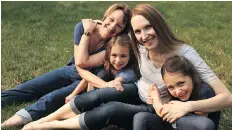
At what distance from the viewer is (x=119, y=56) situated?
12.9 ft

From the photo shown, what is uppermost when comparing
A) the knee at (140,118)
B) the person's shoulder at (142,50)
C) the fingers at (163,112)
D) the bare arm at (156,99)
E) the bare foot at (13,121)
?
the person's shoulder at (142,50)

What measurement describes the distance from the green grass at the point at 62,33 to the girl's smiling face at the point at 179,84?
34.4 inches

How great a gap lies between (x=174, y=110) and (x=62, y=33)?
4.57m

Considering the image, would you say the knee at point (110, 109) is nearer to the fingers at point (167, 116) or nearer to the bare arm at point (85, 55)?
the fingers at point (167, 116)

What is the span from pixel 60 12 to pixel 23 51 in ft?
8.40

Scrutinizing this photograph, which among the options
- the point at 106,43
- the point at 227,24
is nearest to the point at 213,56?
the point at 227,24

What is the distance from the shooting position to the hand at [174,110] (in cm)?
329

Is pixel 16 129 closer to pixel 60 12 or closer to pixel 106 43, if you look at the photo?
pixel 106 43

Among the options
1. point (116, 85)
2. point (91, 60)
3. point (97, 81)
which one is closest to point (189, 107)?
point (116, 85)

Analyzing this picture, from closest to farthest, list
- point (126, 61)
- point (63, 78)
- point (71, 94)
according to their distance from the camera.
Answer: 1. point (126, 61)
2. point (71, 94)
3. point (63, 78)

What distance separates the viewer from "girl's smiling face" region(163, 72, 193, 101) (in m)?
3.38

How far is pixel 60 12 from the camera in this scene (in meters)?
9.00

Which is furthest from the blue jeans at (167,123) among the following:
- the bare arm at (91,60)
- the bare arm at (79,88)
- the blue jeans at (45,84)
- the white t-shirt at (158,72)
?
the blue jeans at (45,84)

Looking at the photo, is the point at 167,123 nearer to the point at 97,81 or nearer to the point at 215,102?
the point at 215,102
